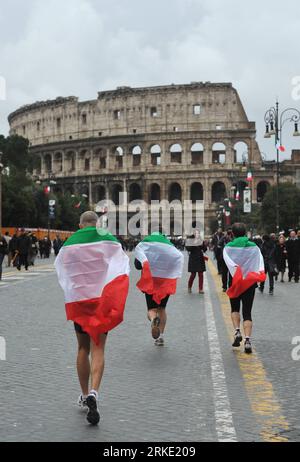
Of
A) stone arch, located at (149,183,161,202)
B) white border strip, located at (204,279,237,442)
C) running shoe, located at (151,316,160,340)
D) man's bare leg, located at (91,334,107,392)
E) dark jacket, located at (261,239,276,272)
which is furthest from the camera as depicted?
stone arch, located at (149,183,161,202)

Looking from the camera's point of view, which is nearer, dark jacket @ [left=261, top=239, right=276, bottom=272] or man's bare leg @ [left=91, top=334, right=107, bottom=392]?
man's bare leg @ [left=91, top=334, right=107, bottom=392]

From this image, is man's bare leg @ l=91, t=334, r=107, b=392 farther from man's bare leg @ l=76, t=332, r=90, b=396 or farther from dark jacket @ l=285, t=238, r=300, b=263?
dark jacket @ l=285, t=238, r=300, b=263

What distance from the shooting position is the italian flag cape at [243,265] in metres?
9.39

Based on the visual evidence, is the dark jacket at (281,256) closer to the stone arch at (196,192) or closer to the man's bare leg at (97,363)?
the man's bare leg at (97,363)

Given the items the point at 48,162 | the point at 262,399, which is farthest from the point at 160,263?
the point at 48,162

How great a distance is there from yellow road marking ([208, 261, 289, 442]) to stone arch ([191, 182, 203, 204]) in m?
101

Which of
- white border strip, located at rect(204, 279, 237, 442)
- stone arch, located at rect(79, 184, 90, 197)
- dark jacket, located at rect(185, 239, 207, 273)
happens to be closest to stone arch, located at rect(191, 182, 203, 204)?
stone arch, located at rect(79, 184, 90, 197)

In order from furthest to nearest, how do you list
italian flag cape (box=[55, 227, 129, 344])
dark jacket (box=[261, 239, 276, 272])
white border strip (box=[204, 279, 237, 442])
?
dark jacket (box=[261, 239, 276, 272]) < italian flag cape (box=[55, 227, 129, 344]) < white border strip (box=[204, 279, 237, 442])

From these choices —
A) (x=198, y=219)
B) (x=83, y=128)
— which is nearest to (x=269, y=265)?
(x=198, y=219)

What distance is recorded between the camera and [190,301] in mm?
16453

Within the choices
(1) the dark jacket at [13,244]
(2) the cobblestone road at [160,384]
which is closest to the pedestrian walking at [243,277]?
(2) the cobblestone road at [160,384]

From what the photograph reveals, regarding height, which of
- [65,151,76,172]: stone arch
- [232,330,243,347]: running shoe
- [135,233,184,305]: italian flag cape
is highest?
[65,151,76,172]: stone arch

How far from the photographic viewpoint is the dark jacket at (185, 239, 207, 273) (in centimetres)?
1875
